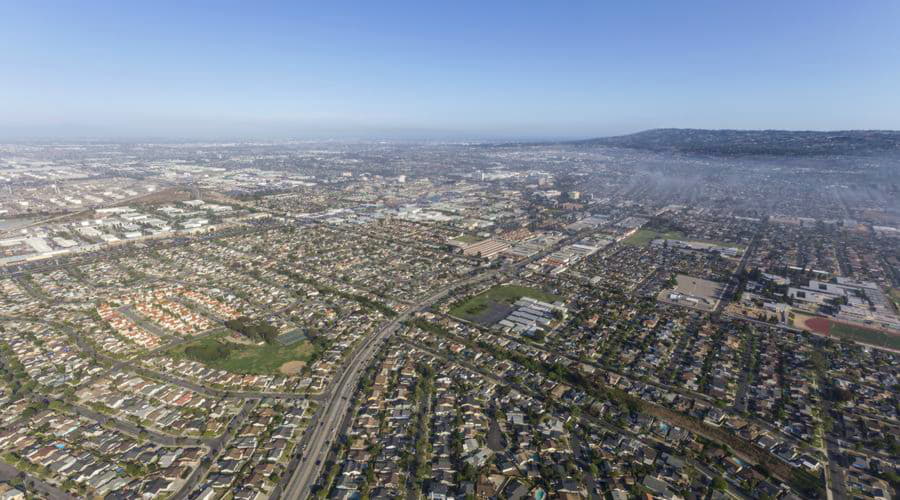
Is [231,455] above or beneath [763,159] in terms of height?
beneath

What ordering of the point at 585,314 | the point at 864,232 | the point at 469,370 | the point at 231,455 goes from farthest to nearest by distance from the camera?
the point at 864,232 → the point at 585,314 → the point at 469,370 → the point at 231,455

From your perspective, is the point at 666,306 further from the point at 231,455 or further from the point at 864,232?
the point at 864,232

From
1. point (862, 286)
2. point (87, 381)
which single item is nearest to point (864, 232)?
point (862, 286)

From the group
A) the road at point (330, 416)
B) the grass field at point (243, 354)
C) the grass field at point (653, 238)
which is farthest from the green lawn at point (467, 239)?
the grass field at point (243, 354)

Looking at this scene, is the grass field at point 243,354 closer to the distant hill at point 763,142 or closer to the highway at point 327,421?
the highway at point 327,421

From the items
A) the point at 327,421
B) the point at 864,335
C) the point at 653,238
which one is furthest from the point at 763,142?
the point at 327,421

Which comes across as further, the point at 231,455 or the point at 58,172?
the point at 58,172

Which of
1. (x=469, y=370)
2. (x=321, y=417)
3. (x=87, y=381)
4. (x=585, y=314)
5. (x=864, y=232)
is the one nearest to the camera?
(x=321, y=417)
